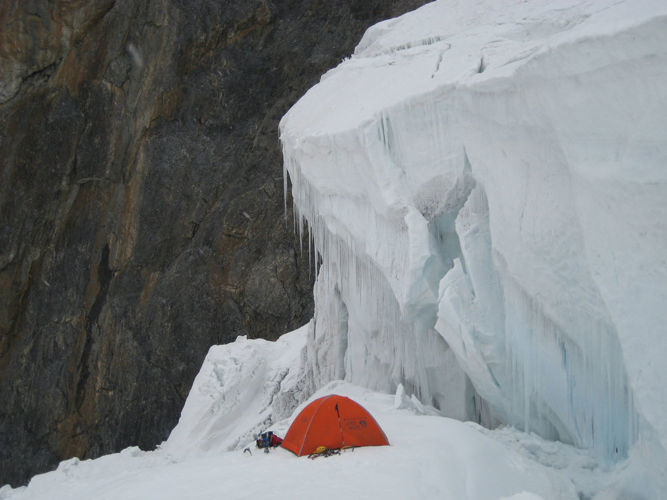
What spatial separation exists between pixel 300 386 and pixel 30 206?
14654 millimetres

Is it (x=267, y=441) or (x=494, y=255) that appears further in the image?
(x=267, y=441)

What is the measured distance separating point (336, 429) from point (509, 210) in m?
2.40

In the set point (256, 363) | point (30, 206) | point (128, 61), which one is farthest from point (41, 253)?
point (256, 363)

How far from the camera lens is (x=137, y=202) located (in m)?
22.2

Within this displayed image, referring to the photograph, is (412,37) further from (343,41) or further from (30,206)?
(30,206)

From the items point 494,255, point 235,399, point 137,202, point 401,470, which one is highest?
point 494,255

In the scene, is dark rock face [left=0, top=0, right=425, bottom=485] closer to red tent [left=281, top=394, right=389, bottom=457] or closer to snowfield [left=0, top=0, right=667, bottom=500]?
snowfield [left=0, top=0, right=667, bottom=500]

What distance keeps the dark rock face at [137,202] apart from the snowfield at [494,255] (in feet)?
39.8

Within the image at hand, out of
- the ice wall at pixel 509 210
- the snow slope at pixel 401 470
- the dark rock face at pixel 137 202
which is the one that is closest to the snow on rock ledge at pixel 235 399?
the ice wall at pixel 509 210

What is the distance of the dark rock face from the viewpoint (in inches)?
837

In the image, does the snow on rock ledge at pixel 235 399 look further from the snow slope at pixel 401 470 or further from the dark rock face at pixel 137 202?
the dark rock face at pixel 137 202

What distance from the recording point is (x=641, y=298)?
493 centimetres

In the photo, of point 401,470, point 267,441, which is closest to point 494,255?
point 401,470

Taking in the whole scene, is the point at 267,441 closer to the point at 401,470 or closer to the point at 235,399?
the point at 401,470
